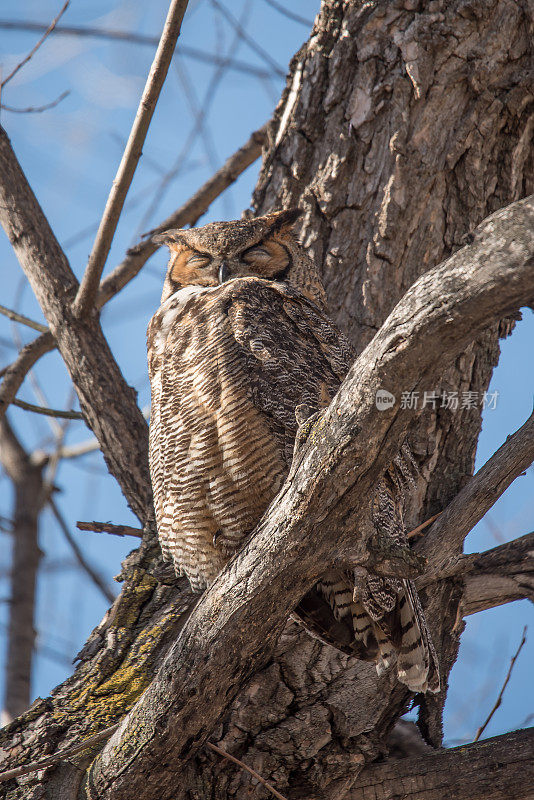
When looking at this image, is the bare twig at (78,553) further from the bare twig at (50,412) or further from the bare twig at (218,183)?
the bare twig at (218,183)

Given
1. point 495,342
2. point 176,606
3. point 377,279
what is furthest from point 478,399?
point 176,606

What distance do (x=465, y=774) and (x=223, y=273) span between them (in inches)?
66.1

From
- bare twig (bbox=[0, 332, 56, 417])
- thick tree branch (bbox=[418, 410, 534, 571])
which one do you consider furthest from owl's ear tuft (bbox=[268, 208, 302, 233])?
thick tree branch (bbox=[418, 410, 534, 571])

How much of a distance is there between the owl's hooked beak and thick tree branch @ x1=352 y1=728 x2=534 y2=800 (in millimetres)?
1596

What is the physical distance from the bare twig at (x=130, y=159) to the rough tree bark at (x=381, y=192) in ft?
0.46

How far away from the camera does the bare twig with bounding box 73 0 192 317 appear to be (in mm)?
2252

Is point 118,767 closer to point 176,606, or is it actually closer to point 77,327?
point 176,606

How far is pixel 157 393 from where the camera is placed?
2295 mm

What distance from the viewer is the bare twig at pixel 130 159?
2.25 meters

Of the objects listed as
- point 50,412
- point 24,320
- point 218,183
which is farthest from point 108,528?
point 218,183

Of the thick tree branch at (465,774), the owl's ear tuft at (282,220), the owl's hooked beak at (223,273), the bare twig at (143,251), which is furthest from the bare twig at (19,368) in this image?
the thick tree branch at (465,774)

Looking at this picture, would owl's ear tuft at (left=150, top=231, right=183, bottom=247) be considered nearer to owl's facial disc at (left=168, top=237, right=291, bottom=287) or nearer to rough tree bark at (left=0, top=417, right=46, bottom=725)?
owl's facial disc at (left=168, top=237, right=291, bottom=287)

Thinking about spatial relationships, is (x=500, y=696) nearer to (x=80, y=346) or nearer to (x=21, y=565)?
(x=80, y=346)

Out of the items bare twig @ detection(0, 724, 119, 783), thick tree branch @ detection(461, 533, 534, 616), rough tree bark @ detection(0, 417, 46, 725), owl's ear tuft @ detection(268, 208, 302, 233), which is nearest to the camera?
bare twig @ detection(0, 724, 119, 783)
